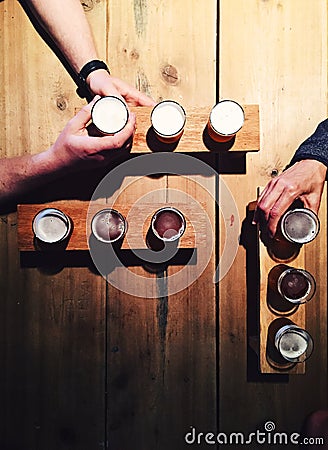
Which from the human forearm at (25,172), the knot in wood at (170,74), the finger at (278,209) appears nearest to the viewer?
the finger at (278,209)

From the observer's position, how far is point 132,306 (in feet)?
5.83

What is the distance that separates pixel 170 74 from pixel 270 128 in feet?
1.12

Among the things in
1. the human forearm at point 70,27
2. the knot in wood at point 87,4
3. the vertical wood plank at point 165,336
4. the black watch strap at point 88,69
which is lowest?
the vertical wood plank at point 165,336

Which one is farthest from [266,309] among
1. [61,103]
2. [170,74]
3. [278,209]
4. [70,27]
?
[70,27]

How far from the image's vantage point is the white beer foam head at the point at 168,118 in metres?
1.61

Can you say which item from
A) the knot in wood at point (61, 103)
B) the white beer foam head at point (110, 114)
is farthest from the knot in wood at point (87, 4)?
the white beer foam head at point (110, 114)

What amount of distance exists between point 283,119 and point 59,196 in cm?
71

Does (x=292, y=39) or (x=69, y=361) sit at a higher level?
(x=292, y=39)

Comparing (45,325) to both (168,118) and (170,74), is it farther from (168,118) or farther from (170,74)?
(170,74)

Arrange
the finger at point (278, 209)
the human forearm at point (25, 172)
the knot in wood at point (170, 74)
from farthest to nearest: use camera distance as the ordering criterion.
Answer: the knot in wood at point (170, 74), the human forearm at point (25, 172), the finger at point (278, 209)

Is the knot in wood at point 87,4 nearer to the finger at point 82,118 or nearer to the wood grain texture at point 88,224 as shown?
A: the finger at point 82,118

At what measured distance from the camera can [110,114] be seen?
1593 mm

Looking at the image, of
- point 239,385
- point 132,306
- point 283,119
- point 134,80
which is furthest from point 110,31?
point 239,385

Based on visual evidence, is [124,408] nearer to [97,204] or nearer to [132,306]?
[132,306]
